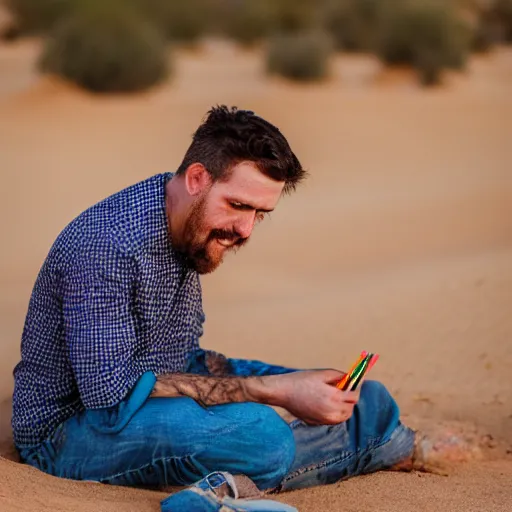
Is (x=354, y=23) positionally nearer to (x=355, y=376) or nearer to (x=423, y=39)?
(x=423, y=39)

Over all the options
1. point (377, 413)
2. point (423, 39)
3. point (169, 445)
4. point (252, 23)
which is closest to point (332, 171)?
point (423, 39)

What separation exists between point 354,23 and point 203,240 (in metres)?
23.3

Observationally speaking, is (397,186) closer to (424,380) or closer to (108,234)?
(424,380)

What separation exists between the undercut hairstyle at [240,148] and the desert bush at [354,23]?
22171 mm

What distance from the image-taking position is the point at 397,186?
12.5m

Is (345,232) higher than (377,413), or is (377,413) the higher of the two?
(345,232)

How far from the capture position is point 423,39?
1922 cm

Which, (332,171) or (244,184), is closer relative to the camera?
(244,184)

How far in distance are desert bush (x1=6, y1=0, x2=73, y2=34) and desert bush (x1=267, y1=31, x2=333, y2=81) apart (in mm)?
7754

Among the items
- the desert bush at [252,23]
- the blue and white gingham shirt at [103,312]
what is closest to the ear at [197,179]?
the blue and white gingham shirt at [103,312]

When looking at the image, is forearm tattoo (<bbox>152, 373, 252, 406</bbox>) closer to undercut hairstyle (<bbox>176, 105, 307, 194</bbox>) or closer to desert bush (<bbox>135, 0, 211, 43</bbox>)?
undercut hairstyle (<bbox>176, 105, 307, 194</bbox>)

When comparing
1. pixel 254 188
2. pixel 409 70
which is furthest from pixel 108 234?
pixel 409 70

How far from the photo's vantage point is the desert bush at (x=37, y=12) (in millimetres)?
25438

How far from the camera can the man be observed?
10.8 ft
